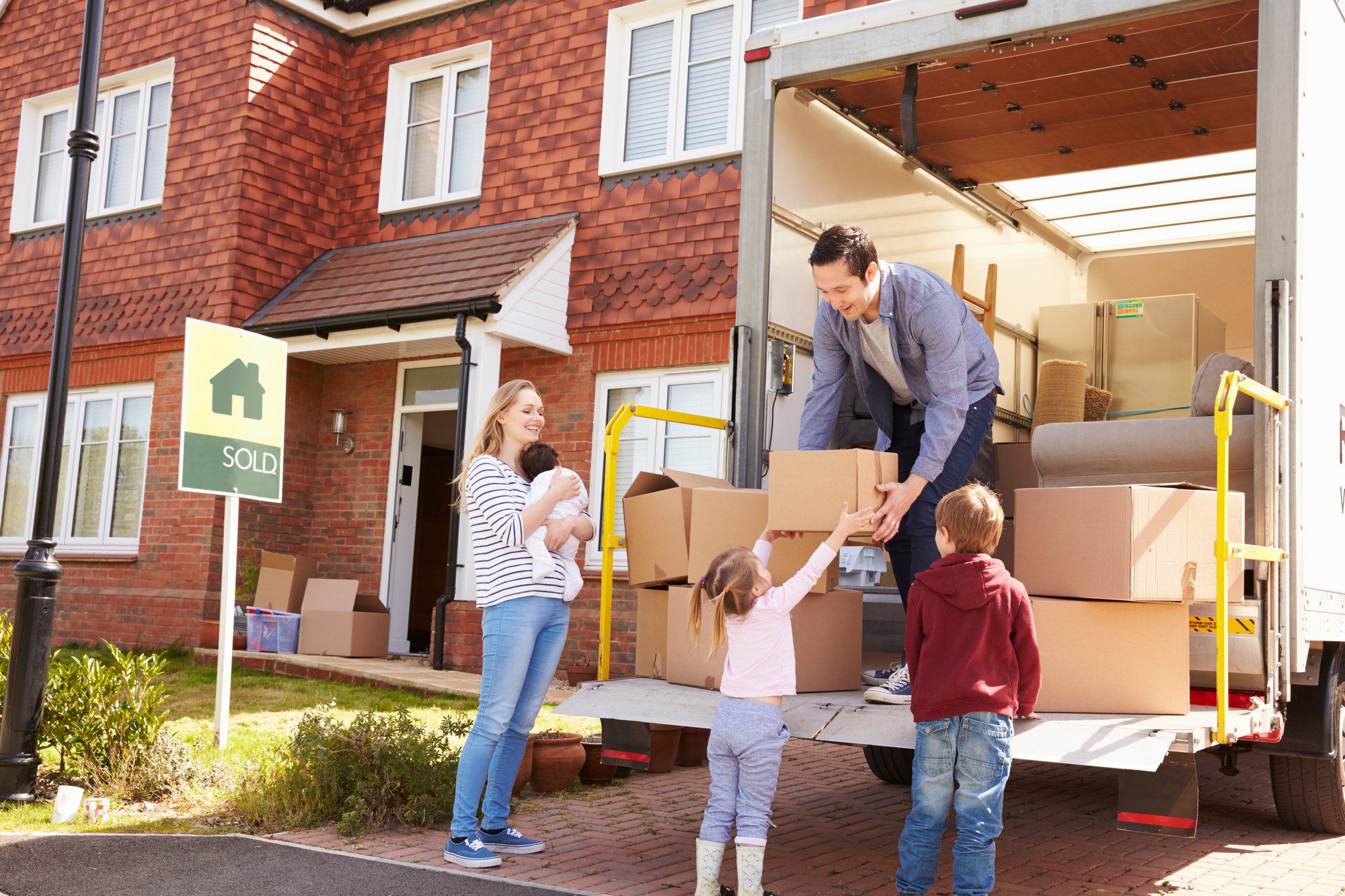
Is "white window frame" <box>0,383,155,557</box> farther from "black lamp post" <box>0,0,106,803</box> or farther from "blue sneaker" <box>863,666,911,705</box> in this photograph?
"blue sneaker" <box>863,666,911,705</box>

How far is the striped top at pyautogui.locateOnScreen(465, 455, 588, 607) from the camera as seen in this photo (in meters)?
4.87

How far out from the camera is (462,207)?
1259 centimetres

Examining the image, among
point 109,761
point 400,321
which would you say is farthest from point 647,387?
point 109,761

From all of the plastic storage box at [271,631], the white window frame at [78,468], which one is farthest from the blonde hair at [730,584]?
the white window frame at [78,468]

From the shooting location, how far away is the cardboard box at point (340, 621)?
1151 centimetres

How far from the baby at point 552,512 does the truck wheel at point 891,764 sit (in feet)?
7.94

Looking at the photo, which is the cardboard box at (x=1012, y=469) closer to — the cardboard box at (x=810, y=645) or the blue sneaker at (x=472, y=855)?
the cardboard box at (x=810, y=645)

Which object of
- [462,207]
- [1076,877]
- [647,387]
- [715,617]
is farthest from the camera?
[462,207]

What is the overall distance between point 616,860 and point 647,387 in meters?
6.45

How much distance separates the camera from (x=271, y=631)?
1165 cm

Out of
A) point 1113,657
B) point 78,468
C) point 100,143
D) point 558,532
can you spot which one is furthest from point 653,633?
point 78,468

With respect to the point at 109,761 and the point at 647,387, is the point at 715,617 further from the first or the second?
the point at 647,387

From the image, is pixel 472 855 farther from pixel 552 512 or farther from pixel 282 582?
pixel 282 582

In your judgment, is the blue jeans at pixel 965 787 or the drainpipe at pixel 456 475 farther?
the drainpipe at pixel 456 475
